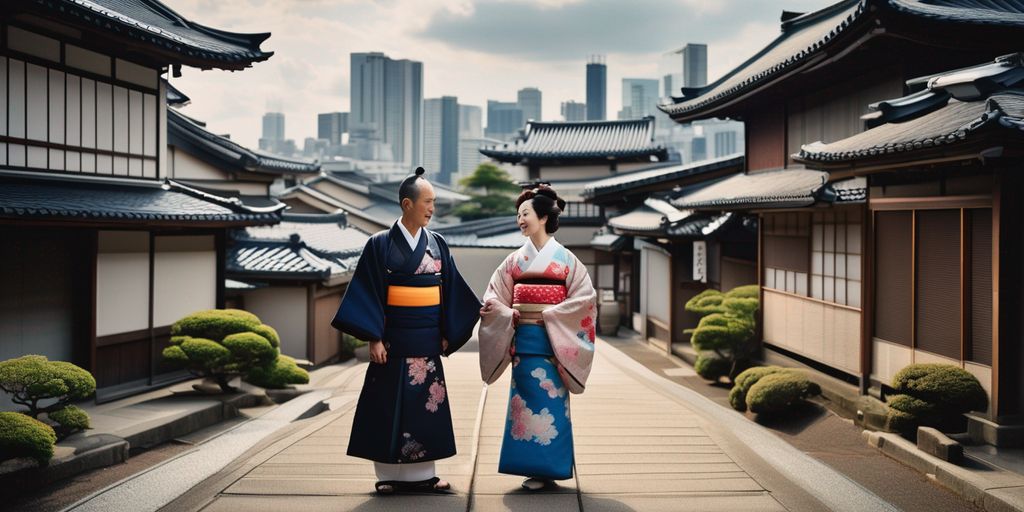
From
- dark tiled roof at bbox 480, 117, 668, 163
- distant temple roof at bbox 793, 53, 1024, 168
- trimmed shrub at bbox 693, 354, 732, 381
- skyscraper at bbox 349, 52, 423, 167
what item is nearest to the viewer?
distant temple roof at bbox 793, 53, 1024, 168

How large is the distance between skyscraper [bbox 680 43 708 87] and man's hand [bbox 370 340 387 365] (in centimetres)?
14840

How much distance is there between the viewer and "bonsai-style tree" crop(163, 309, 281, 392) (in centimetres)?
1099

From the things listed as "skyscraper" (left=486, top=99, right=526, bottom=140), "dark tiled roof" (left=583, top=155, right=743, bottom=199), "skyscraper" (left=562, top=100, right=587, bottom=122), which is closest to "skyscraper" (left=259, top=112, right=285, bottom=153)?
"skyscraper" (left=486, top=99, right=526, bottom=140)

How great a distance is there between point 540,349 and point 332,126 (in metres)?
164

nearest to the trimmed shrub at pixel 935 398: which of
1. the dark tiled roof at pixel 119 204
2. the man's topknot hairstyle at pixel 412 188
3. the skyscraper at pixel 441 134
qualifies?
the man's topknot hairstyle at pixel 412 188

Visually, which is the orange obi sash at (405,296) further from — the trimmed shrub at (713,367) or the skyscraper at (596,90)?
the skyscraper at (596,90)

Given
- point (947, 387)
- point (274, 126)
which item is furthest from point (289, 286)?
point (274, 126)

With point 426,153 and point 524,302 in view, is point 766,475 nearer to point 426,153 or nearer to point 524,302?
point 524,302

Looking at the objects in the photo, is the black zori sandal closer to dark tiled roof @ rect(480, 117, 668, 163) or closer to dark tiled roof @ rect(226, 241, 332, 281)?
dark tiled roof @ rect(226, 241, 332, 281)

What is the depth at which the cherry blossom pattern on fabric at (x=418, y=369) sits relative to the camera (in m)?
5.97

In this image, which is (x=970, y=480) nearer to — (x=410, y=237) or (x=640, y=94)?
(x=410, y=237)

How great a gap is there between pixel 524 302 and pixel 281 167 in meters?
18.2

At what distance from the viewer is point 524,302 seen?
20.2ft

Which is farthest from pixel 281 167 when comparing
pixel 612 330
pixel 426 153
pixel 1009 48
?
pixel 426 153
